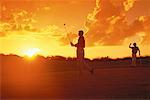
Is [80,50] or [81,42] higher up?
[81,42]

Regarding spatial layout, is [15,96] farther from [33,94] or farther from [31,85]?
[31,85]

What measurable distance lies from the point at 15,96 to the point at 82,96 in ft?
6.33

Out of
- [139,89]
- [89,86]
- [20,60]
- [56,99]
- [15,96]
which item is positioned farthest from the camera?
[20,60]

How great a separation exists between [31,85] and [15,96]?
4.32 m

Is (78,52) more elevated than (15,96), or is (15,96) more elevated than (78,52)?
(78,52)

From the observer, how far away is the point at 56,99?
51.6 feet

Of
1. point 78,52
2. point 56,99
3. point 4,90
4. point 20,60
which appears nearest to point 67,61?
point 20,60

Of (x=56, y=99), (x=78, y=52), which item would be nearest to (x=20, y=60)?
(x=78, y=52)

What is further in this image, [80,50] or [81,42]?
[80,50]

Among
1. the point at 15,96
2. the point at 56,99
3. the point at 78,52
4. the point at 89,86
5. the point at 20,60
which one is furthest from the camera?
the point at 20,60

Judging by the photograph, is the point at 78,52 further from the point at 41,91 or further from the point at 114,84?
the point at 41,91

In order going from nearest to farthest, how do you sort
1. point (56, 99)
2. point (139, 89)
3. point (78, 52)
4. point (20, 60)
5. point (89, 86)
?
point (56, 99)
point (139, 89)
point (89, 86)
point (78, 52)
point (20, 60)

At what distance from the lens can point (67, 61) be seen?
5109cm

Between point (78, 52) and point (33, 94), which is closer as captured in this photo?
point (33, 94)
